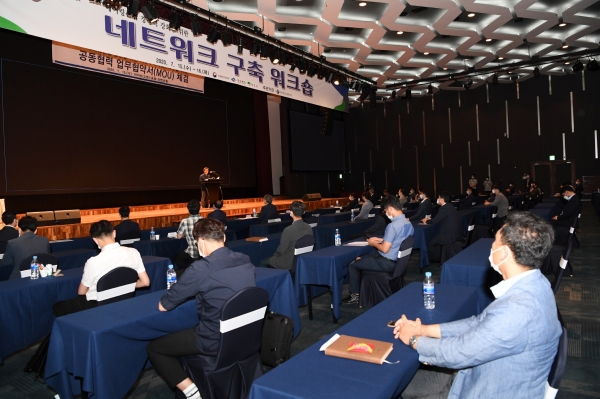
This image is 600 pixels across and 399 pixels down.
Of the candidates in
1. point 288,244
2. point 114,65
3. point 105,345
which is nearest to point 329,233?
point 288,244

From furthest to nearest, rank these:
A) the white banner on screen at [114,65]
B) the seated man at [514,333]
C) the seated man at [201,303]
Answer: the white banner on screen at [114,65] < the seated man at [201,303] < the seated man at [514,333]

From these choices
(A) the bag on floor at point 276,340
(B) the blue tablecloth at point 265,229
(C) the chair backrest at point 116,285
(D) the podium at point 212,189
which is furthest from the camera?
(D) the podium at point 212,189

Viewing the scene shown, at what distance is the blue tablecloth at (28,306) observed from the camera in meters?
3.38

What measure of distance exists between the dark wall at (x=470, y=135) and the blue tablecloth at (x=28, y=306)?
17391 mm

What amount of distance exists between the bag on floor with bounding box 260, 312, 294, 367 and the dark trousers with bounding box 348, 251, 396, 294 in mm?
Result: 1654

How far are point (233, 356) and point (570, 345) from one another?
9.26ft

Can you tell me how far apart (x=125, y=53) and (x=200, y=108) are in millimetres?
6558

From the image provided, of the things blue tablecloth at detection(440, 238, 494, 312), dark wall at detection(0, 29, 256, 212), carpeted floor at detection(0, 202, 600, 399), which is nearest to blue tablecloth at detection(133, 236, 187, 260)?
carpeted floor at detection(0, 202, 600, 399)

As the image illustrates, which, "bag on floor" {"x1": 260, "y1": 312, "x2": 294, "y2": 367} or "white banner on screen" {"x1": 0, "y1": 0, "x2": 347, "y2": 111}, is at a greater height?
"white banner on screen" {"x1": 0, "y1": 0, "x2": 347, "y2": 111}

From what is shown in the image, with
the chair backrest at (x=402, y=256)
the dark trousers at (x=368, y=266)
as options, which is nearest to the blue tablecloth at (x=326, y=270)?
the dark trousers at (x=368, y=266)

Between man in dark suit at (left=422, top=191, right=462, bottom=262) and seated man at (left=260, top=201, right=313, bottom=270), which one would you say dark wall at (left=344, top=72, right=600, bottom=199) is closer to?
man in dark suit at (left=422, top=191, right=462, bottom=262)

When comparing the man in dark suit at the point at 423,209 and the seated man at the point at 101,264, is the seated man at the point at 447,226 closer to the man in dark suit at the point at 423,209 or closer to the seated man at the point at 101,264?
the man in dark suit at the point at 423,209

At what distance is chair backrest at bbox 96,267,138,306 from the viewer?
3.05 meters

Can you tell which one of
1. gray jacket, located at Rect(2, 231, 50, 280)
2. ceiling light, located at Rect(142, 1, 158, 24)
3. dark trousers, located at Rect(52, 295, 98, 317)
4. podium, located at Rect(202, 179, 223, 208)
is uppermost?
ceiling light, located at Rect(142, 1, 158, 24)
